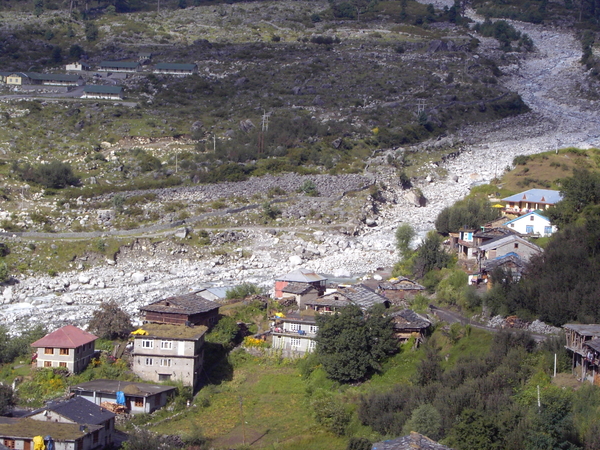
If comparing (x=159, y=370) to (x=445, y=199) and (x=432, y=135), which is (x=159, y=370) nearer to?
(x=445, y=199)

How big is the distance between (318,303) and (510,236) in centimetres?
865

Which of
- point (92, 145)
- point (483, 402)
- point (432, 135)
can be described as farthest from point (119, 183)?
point (483, 402)

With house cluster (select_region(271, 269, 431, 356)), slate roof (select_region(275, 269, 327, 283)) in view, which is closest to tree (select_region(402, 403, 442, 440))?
house cluster (select_region(271, 269, 431, 356))

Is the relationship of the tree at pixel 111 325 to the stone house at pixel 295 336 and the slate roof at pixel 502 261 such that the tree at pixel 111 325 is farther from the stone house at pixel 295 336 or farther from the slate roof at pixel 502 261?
the slate roof at pixel 502 261

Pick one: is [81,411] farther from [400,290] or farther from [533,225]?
[533,225]

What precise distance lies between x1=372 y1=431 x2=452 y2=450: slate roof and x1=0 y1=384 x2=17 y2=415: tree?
1054 centimetres

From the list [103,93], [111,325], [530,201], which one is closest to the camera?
[111,325]

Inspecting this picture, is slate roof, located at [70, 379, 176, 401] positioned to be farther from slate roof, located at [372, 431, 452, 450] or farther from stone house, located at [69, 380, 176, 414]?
slate roof, located at [372, 431, 452, 450]

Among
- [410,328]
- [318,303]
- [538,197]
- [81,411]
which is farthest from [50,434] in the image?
[538,197]

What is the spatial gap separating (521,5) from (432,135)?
75454 millimetres

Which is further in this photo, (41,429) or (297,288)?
(297,288)

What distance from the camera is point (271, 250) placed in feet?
148

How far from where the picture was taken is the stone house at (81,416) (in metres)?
22.4

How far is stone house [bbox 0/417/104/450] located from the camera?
69.4ft
